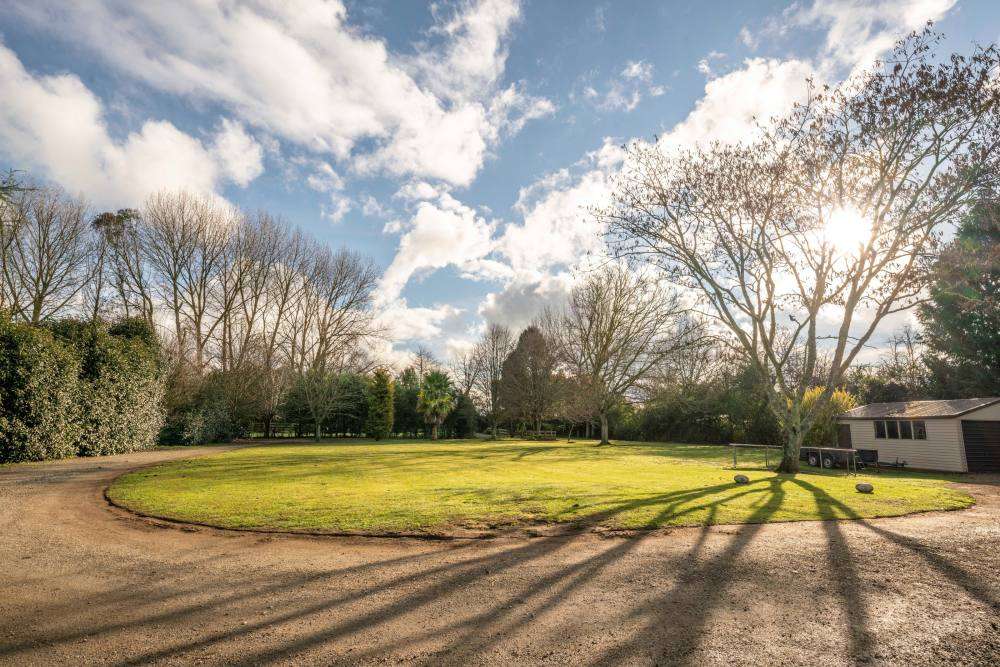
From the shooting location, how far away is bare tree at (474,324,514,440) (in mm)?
54156

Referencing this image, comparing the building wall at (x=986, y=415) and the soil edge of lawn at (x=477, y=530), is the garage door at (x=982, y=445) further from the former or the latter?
the soil edge of lawn at (x=477, y=530)

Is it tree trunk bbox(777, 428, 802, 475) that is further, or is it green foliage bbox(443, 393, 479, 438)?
green foliage bbox(443, 393, 479, 438)

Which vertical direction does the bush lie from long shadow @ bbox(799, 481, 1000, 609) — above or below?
above

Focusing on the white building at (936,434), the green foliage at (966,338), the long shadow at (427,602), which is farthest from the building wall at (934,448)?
the long shadow at (427,602)

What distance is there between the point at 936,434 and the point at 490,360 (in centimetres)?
3971

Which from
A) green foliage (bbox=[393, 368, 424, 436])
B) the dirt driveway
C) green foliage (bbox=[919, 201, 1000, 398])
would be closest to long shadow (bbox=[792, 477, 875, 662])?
the dirt driveway

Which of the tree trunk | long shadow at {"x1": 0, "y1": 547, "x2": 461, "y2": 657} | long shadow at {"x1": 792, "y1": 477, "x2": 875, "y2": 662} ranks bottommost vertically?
long shadow at {"x1": 0, "y1": 547, "x2": 461, "y2": 657}

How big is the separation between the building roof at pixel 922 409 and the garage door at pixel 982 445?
2.55 ft

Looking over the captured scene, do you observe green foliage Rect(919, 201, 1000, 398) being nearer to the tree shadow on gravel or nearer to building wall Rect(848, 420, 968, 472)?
building wall Rect(848, 420, 968, 472)

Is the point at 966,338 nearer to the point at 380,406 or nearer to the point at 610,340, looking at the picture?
the point at 610,340

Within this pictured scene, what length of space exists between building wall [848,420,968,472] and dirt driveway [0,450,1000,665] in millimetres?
17076

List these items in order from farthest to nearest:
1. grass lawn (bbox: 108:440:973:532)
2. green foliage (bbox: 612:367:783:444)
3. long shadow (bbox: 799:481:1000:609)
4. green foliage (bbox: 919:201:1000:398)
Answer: green foliage (bbox: 612:367:783:444) → green foliage (bbox: 919:201:1000:398) → grass lawn (bbox: 108:440:973:532) → long shadow (bbox: 799:481:1000:609)

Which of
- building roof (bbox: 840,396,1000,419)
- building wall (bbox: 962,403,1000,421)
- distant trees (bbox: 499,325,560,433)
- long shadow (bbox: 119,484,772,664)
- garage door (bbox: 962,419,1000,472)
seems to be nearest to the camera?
long shadow (bbox: 119,484,772,664)

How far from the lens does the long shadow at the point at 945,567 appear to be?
4410 millimetres
